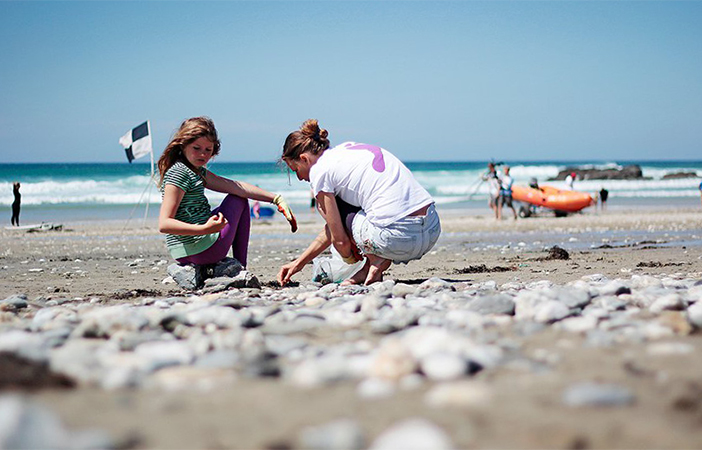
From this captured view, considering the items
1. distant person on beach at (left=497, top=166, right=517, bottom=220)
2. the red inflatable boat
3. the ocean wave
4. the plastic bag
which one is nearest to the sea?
the ocean wave

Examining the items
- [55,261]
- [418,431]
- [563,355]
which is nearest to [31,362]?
[418,431]

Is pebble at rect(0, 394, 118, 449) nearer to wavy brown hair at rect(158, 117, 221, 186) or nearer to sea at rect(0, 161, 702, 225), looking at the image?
wavy brown hair at rect(158, 117, 221, 186)

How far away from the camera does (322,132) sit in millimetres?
4809

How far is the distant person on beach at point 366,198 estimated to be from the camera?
4582mm

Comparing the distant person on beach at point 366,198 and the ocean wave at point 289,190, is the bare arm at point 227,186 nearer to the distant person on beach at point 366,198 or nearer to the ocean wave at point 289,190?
the distant person on beach at point 366,198

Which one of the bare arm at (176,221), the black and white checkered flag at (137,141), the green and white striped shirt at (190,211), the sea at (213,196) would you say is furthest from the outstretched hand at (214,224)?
the sea at (213,196)

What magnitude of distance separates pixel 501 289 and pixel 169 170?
2437 millimetres

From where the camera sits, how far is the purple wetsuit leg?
500 cm

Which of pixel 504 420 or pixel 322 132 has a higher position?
pixel 322 132

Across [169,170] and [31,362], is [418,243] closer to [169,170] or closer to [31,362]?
[169,170]

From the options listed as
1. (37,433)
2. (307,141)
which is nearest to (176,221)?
(307,141)

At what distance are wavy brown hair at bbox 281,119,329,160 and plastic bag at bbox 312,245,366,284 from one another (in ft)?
2.35

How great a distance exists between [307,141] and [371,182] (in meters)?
0.55

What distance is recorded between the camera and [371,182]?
4.60 m
